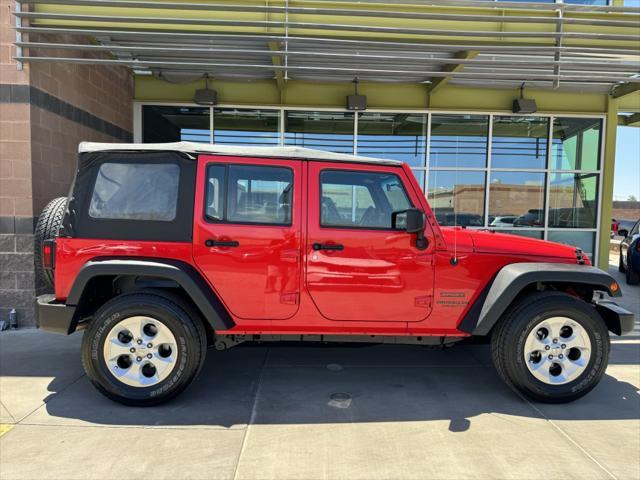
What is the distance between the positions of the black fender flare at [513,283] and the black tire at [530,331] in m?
0.13

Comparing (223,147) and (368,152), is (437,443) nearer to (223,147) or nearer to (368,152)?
(223,147)

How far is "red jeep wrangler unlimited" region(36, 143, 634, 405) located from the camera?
11.1 ft

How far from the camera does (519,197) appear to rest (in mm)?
8922

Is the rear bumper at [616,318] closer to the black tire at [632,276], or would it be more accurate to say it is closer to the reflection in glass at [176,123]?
the black tire at [632,276]

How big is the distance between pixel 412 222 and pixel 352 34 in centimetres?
415

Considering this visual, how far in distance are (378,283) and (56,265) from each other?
2.52 metres

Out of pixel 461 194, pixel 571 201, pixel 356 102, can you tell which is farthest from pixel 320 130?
pixel 571 201

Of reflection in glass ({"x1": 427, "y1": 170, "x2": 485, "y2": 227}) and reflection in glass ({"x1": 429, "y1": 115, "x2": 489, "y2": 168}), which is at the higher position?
reflection in glass ({"x1": 429, "y1": 115, "x2": 489, "y2": 168})

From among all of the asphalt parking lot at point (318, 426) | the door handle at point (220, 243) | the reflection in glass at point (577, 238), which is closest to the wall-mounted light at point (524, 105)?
the reflection in glass at point (577, 238)

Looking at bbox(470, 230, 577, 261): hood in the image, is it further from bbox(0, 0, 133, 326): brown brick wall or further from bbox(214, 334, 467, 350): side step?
bbox(0, 0, 133, 326): brown brick wall

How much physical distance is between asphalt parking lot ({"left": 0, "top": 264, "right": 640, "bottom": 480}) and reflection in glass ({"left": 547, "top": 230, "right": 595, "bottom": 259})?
505cm

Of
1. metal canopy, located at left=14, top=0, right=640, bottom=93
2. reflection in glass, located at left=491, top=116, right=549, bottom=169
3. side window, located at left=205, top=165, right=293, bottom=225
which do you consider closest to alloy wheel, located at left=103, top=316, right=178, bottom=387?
side window, located at left=205, top=165, right=293, bottom=225

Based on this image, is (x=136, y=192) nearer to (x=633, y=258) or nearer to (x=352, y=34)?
(x=352, y=34)

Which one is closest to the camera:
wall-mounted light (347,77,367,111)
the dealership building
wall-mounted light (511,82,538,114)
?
the dealership building
